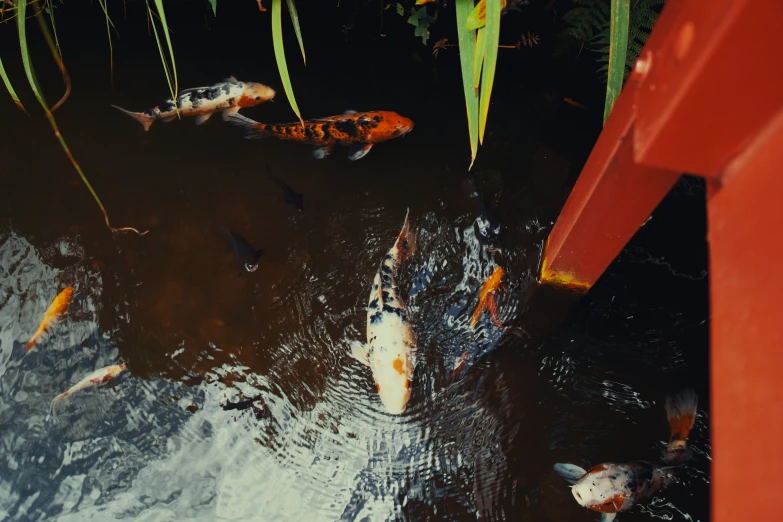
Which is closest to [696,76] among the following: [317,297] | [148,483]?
[317,297]

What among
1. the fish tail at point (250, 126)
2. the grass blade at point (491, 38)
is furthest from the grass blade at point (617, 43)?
the fish tail at point (250, 126)

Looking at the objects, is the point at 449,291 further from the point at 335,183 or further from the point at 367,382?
the point at 335,183

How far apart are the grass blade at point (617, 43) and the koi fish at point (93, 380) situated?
2559 millimetres

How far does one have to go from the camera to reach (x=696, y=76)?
0.90 metres

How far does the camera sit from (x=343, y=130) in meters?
3.13

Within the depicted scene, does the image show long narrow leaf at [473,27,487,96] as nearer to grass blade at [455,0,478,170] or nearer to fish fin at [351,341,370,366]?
grass blade at [455,0,478,170]

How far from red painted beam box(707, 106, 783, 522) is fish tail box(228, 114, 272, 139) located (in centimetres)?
286

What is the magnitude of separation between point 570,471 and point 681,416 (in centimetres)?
59

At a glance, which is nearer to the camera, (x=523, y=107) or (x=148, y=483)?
(x=148, y=483)

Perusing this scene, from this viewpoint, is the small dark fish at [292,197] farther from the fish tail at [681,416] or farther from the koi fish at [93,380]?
the fish tail at [681,416]

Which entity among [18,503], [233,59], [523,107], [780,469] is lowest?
[18,503]

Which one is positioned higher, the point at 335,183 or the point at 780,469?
the point at 335,183

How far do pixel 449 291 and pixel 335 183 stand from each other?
0.95m

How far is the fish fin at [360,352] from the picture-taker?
106 inches
